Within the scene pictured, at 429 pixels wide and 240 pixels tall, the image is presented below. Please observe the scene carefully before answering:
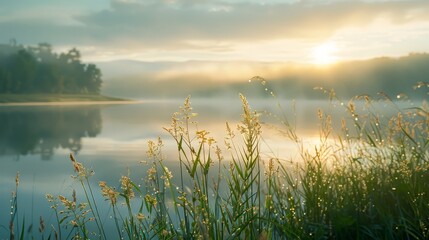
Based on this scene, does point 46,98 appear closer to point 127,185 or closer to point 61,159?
point 61,159

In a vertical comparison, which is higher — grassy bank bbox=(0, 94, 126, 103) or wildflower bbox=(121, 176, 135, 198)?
wildflower bbox=(121, 176, 135, 198)

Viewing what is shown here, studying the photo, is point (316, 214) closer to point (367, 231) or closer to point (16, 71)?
point (367, 231)

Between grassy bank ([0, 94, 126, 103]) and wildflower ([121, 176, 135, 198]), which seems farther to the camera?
grassy bank ([0, 94, 126, 103])

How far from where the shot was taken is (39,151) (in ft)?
68.3

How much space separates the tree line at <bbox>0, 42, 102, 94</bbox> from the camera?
3698 inches

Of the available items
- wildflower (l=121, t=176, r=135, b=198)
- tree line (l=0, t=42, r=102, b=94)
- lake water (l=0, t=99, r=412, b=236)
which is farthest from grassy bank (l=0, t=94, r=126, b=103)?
wildflower (l=121, t=176, r=135, b=198)

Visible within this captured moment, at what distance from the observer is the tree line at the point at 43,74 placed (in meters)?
93.9

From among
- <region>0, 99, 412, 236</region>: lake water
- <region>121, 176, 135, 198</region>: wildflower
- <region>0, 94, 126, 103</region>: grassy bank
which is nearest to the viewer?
<region>121, 176, 135, 198</region>: wildflower

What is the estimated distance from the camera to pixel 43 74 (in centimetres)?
9894

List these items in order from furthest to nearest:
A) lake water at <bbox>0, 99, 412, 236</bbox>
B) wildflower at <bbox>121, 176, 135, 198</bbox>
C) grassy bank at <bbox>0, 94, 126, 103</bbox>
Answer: grassy bank at <bbox>0, 94, 126, 103</bbox> < lake water at <bbox>0, 99, 412, 236</bbox> < wildflower at <bbox>121, 176, 135, 198</bbox>

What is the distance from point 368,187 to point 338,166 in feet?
3.45

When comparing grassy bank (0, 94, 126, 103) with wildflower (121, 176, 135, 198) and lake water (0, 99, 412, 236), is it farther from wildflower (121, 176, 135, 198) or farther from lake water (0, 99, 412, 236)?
wildflower (121, 176, 135, 198)

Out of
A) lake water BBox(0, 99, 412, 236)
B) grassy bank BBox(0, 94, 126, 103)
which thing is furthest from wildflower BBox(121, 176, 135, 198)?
grassy bank BBox(0, 94, 126, 103)

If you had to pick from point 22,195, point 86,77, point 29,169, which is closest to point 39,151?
point 29,169
